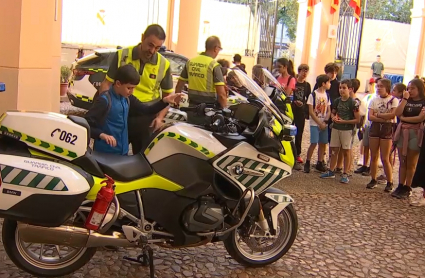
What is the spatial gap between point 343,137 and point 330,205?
59.4 inches

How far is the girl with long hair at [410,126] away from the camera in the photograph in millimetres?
6559

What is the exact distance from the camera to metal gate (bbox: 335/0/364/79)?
18680 mm

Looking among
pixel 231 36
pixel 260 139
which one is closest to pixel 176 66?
pixel 260 139

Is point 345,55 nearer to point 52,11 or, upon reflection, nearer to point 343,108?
point 343,108

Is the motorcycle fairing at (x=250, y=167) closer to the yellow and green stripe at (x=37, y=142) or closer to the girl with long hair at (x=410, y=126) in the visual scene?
the yellow and green stripe at (x=37, y=142)

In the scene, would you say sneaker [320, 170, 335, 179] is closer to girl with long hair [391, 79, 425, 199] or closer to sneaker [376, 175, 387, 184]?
sneaker [376, 175, 387, 184]

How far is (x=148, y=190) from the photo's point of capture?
138 inches

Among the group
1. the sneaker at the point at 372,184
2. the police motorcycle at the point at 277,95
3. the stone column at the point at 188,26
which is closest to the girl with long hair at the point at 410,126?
the sneaker at the point at 372,184

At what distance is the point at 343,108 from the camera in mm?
7336

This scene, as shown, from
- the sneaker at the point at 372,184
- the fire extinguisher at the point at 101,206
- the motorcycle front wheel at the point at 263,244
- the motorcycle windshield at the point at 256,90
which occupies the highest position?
the motorcycle windshield at the point at 256,90

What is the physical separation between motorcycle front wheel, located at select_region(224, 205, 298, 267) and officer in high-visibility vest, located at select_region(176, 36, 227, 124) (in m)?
2.01

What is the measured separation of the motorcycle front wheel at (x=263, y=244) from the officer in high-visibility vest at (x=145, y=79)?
1203 millimetres

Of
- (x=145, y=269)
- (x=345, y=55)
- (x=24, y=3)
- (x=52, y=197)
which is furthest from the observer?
(x=345, y=55)

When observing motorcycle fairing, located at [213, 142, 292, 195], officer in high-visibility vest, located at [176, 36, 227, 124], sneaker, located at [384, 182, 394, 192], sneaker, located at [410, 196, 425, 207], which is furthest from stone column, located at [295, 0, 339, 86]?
motorcycle fairing, located at [213, 142, 292, 195]
